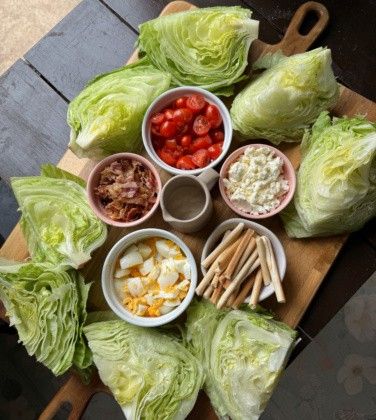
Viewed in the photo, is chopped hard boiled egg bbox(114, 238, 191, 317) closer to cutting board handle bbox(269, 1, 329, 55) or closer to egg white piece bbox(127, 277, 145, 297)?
egg white piece bbox(127, 277, 145, 297)

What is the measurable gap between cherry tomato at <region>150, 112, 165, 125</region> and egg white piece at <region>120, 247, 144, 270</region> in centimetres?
53

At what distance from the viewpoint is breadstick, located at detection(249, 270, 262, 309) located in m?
1.96

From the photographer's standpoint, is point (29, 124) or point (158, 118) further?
point (29, 124)

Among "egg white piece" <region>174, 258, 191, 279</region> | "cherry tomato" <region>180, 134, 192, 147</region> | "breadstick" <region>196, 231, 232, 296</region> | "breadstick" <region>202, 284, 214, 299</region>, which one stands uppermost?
"cherry tomato" <region>180, 134, 192, 147</region>

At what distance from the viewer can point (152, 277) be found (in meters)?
2.02

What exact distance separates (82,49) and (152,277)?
46.6 inches

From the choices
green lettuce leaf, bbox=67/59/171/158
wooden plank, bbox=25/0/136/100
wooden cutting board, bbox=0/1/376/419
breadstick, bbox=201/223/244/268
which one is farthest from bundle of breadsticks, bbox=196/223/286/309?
wooden plank, bbox=25/0/136/100

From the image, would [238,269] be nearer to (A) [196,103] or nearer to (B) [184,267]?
(B) [184,267]

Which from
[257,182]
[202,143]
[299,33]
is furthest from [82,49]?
[257,182]

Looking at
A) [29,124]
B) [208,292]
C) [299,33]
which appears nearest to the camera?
[208,292]

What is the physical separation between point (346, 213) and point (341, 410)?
1.15 meters

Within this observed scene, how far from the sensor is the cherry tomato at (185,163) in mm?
2084

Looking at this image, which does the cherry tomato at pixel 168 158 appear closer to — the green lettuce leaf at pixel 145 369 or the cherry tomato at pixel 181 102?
the cherry tomato at pixel 181 102

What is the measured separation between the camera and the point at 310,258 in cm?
208
